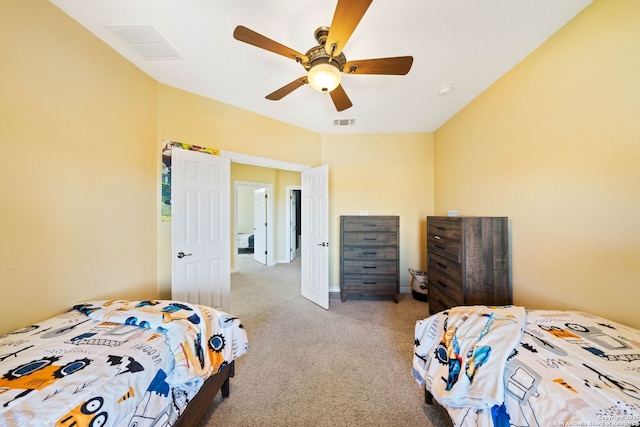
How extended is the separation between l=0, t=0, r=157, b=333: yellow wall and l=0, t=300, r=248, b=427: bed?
0.29 meters

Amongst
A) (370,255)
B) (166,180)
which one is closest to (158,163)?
(166,180)

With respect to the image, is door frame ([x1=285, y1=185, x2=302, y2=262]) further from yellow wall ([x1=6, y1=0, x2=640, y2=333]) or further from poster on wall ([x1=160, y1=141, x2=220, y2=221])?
poster on wall ([x1=160, y1=141, x2=220, y2=221])

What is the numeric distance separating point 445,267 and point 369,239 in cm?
105

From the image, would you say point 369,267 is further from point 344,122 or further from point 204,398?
point 204,398

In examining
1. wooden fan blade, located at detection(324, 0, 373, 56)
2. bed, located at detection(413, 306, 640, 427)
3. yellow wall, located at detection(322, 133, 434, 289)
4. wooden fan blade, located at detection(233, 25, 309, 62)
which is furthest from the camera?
yellow wall, located at detection(322, 133, 434, 289)

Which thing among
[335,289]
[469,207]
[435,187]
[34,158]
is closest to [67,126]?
[34,158]

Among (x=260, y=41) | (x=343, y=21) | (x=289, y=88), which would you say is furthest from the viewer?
(x=289, y=88)

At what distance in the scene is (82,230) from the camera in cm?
152

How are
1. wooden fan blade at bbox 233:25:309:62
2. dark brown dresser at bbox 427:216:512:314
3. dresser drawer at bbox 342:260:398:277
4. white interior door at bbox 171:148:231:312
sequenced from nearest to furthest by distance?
wooden fan blade at bbox 233:25:309:62, dark brown dresser at bbox 427:216:512:314, white interior door at bbox 171:148:231:312, dresser drawer at bbox 342:260:398:277

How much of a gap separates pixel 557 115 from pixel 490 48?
0.72 metres

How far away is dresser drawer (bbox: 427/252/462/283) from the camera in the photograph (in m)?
2.00

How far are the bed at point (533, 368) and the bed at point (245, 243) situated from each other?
5.98 meters

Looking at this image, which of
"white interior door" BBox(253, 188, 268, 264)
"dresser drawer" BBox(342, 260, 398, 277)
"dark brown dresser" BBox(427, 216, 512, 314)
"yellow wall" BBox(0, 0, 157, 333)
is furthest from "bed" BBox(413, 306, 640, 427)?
"white interior door" BBox(253, 188, 268, 264)

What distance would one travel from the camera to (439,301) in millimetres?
2355
